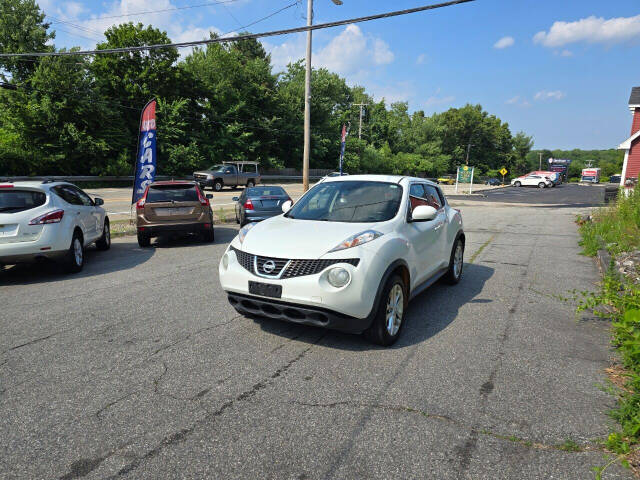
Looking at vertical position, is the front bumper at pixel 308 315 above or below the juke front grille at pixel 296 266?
below

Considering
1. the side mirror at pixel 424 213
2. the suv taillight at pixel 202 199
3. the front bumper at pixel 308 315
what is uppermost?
the side mirror at pixel 424 213

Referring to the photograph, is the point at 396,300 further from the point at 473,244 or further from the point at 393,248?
the point at 473,244

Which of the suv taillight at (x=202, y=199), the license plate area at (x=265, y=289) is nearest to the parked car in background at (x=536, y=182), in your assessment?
the suv taillight at (x=202, y=199)

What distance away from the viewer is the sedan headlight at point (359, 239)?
4078 millimetres

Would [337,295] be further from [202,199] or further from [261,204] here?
[261,204]

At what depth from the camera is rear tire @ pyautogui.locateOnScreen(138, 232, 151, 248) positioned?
32.9 ft

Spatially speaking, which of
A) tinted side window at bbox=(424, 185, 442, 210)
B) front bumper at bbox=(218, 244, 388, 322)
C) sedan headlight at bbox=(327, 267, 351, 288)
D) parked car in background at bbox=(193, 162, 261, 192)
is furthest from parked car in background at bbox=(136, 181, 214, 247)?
parked car in background at bbox=(193, 162, 261, 192)

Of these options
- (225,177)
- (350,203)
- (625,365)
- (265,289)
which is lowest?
(625,365)

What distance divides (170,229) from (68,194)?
90.7 inches

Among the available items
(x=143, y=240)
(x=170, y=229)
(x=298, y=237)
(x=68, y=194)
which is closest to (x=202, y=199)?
(x=170, y=229)

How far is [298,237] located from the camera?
4344 mm

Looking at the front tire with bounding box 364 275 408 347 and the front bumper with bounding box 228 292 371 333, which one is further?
the front tire with bounding box 364 275 408 347

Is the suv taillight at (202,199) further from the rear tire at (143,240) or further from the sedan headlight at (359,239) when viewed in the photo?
the sedan headlight at (359,239)

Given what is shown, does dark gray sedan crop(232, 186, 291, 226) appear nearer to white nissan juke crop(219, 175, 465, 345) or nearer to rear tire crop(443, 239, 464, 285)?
rear tire crop(443, 239, 464, 285)
